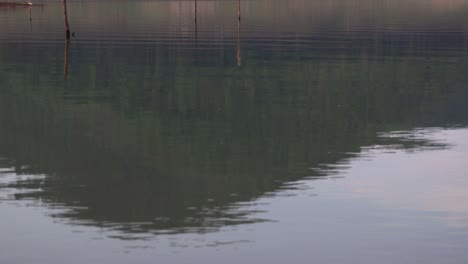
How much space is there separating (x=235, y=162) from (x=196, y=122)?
41.6 ft

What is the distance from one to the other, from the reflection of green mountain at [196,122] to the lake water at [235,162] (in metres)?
0.15

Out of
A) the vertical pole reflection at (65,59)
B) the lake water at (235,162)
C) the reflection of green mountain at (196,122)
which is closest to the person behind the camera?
the lake water at (235,162)

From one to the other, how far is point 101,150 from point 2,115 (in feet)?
67.7

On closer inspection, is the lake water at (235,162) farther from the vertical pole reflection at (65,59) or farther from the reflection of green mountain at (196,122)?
the vertical pole reflection at (65,59)

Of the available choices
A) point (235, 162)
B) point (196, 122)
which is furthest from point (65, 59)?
point (235, 162)

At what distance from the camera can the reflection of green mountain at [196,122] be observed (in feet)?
116

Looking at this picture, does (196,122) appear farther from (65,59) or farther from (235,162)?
(65,59)

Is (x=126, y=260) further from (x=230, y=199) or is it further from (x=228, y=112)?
(x=228, y=112)

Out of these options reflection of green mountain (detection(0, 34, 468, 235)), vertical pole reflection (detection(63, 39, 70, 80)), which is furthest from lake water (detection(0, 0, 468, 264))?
vertical pole reflection (detection(63, 39, 70, 80))

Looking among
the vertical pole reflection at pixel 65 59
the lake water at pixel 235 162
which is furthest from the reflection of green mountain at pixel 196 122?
the vertical pole reflection at pixel 65 59

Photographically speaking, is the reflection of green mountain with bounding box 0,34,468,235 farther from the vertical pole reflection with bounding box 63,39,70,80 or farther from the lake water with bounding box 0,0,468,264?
the vertical pole reflection with bounding box 63,39,70,80

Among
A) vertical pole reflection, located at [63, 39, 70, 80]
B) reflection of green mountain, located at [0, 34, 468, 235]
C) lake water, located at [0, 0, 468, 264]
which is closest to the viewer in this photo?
lake water, located at [0, 0, 468, 264]

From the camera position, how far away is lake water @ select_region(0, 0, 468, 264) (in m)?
26.7

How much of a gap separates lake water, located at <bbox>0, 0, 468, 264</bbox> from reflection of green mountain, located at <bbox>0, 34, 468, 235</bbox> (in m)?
0.15
